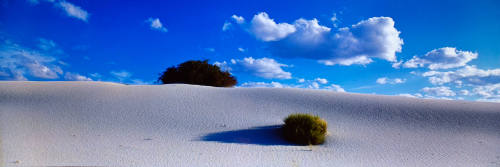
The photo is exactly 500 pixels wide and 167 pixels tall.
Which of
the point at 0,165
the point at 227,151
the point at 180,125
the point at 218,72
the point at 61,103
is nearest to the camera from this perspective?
the point at 0,165

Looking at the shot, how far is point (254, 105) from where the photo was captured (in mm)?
9695


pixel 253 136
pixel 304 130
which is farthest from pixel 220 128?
pixel 304 130

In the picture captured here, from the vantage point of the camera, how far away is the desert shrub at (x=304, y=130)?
6.52m

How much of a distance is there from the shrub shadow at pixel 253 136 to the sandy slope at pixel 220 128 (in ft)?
0.08

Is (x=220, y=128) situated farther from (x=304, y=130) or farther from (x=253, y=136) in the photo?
(x=304, y=130)

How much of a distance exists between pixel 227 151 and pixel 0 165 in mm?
3632

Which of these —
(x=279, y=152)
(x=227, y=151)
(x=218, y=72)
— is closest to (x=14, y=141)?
(x=227, y=151)

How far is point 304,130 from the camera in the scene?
6594mm

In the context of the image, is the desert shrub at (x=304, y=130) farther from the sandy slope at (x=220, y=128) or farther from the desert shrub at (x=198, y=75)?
the desert shrub at (x=198, y=75)

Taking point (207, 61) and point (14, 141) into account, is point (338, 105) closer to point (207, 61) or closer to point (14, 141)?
point (14, 141)

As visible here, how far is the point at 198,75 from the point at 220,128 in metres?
13.4

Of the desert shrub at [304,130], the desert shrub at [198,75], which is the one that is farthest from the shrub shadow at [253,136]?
the desert shrub at [198,75]

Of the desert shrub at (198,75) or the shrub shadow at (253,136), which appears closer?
the shrub shadow at (253,136)

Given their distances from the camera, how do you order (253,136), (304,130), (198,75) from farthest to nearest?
(198,75) < (253,136) < (304,130)
